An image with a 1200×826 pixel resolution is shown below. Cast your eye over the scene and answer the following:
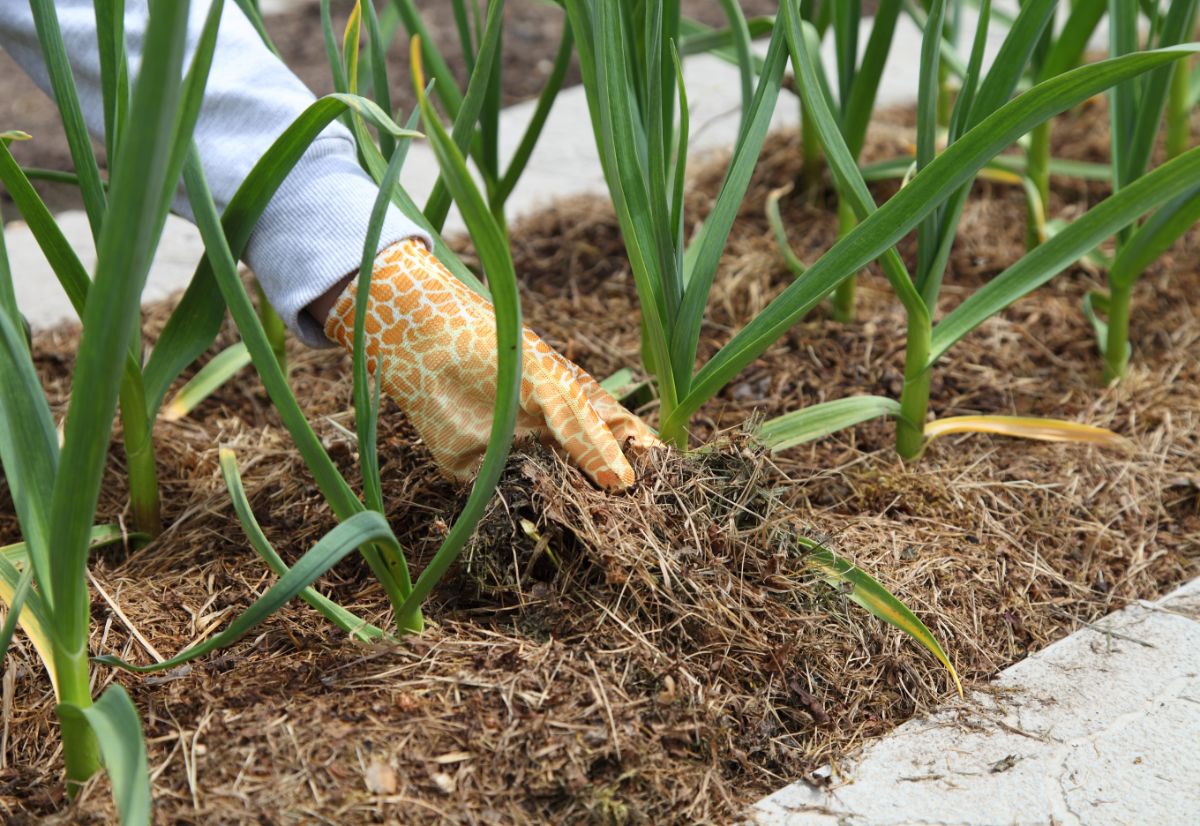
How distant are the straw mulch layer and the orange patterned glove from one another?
0.03 meters

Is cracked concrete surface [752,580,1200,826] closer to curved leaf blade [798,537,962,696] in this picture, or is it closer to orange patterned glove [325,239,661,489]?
curved leaf blade [798,537,962,696]

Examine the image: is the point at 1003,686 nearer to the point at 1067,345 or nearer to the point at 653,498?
the point at 653,498

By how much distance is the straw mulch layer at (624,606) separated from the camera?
0.88m

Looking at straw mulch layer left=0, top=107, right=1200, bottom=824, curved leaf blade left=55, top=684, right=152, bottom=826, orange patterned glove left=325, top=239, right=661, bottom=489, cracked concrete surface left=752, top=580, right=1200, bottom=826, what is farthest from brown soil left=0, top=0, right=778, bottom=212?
cracked concrete surface left=752, top=580, right=1200, bottom=826

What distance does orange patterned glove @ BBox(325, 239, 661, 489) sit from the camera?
104cm

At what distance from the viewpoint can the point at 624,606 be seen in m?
1.00

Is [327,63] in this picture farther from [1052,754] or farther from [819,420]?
[1052,754]

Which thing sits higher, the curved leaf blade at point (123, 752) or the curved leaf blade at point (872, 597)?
the curved leaf blade at point (123, 752)

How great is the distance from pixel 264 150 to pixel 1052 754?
868 mm

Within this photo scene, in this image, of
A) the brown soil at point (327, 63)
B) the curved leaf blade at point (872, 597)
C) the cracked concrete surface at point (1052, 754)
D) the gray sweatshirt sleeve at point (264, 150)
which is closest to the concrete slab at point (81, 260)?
the brown soil at point (327, 63)

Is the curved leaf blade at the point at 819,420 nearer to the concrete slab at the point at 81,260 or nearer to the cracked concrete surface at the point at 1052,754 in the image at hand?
the cracked concrete surface at the point at 1052,754

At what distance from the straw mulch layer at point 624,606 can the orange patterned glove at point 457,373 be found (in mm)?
33

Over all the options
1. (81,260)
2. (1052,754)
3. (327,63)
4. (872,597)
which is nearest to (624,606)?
(872,597)

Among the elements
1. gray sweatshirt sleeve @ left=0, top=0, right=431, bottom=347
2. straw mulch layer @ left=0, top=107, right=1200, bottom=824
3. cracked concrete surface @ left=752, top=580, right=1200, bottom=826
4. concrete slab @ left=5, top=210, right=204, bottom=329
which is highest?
gray sweatshirt sleeve @ left=0, top=0, right=431, bottom=347
